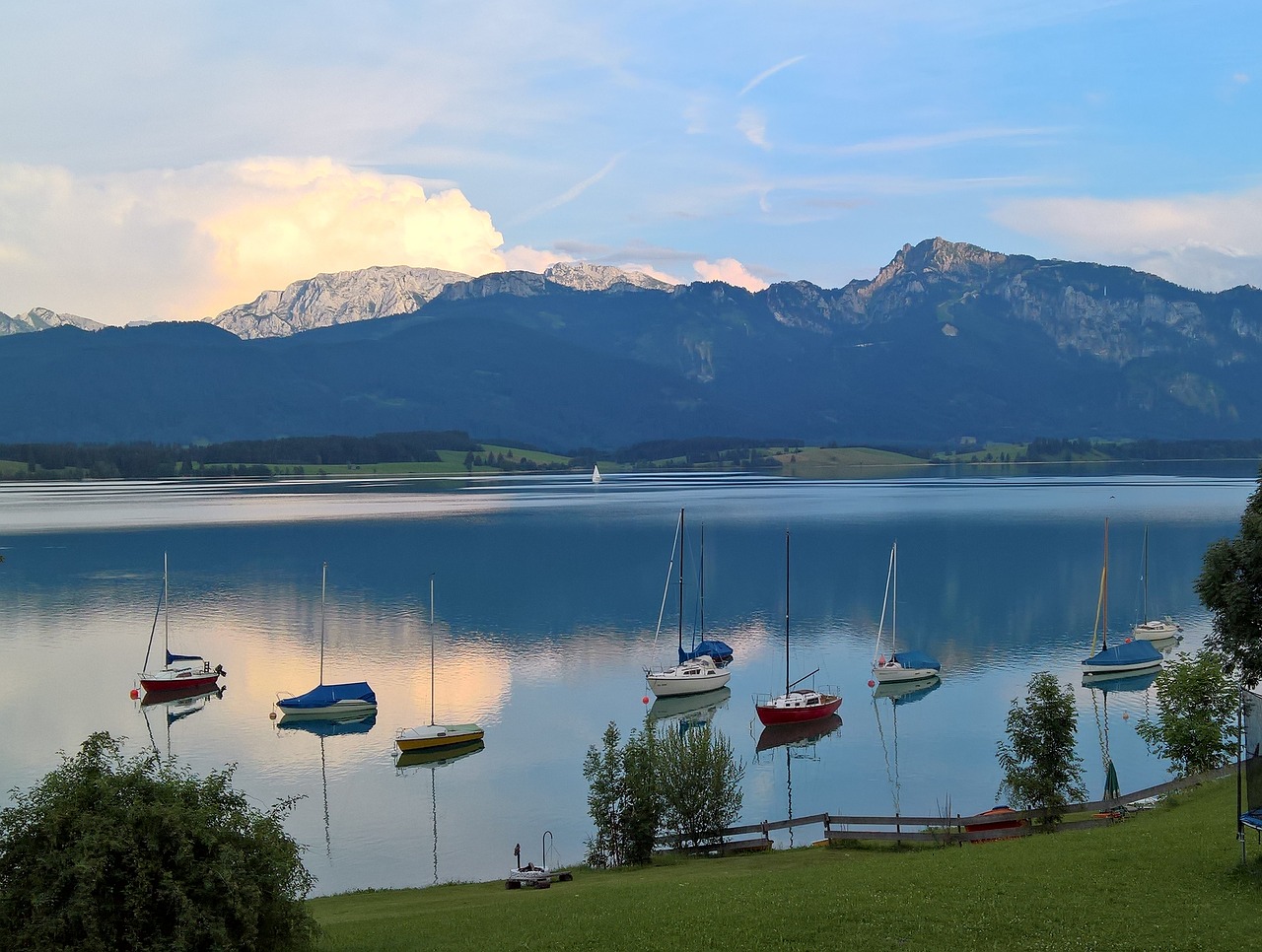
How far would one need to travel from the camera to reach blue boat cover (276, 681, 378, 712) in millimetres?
54969

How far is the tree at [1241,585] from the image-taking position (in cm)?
2223

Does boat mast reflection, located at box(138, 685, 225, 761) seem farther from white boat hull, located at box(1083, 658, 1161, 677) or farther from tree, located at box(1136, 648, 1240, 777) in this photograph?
white boat hull, located at box(1083, 658, 1161, 677)

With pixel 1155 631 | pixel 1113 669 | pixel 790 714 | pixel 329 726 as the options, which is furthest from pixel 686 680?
pixel 1155 631

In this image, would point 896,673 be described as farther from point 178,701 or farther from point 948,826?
point 178,701

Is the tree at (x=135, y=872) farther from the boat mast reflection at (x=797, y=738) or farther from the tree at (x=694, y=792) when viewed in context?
the boat mast reflection at (x=797, y=738)

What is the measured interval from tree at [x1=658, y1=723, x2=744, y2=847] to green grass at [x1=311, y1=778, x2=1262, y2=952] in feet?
17.5

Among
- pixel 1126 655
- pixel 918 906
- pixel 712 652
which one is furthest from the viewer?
pixel 712 652

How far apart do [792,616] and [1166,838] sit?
57741 mm

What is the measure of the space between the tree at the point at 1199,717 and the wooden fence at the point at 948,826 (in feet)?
8.58

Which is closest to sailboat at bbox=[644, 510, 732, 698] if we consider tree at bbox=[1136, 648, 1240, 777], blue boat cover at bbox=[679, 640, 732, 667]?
blue boat cover at bbox=[679, 640, 732, 667]

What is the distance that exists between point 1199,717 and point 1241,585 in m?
17.7

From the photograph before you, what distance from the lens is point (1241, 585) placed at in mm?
22547

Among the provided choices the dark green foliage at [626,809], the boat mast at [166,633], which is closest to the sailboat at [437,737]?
the dark green foliage at [626,809]

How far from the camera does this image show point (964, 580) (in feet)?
314
